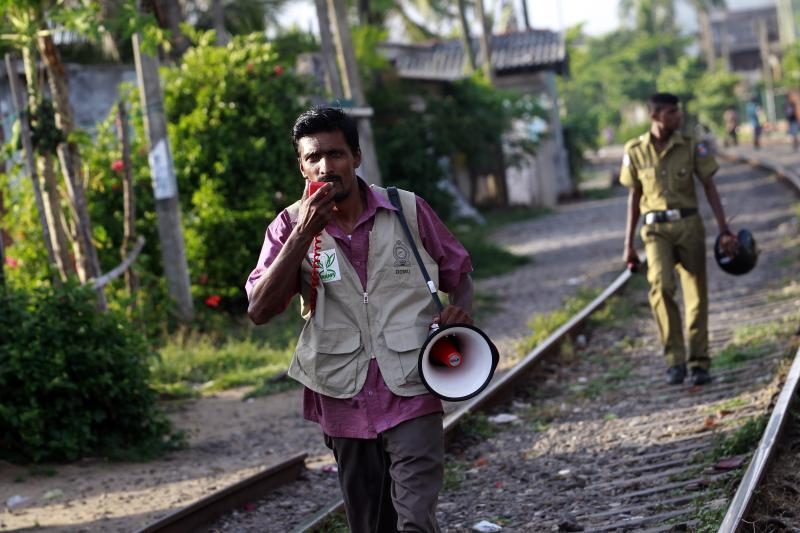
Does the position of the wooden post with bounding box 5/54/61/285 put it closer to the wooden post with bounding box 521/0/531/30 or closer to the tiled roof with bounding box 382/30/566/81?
the tiled roof with bounding box 382/30/566/81

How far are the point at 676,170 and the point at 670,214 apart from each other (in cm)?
29

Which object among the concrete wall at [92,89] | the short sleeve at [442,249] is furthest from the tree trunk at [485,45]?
the short sleeve at [442,249]

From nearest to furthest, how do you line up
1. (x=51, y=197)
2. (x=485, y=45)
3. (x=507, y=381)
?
(x=507, y=381)
(x=51, y=197)
(x=485, y=45)

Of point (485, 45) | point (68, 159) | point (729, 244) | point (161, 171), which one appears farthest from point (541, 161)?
point (729, 244)

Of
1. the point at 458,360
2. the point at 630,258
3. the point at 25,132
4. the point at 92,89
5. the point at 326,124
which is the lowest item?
the point at 630,258

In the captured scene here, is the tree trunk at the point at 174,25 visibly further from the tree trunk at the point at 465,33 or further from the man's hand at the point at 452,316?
the tree trunk at the point at 465,33

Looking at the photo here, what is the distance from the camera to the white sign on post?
43.8 feet

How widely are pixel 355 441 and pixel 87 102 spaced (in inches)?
550

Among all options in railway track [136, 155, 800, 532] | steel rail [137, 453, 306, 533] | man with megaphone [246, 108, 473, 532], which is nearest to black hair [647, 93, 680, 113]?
railway track [136, 155, 800, 532]

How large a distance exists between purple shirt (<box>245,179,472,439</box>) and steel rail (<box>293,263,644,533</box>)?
1900mm

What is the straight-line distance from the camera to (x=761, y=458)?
609cm

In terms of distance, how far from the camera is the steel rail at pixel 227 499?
20.6ft

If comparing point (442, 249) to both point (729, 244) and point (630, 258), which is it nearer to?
point (630, 258)

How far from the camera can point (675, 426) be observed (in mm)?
7887
